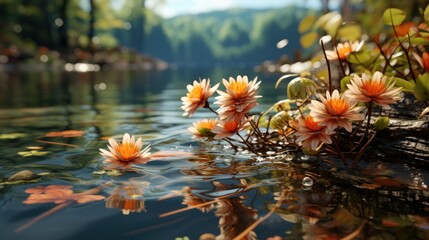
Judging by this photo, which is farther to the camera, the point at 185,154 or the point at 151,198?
the point at 185,154

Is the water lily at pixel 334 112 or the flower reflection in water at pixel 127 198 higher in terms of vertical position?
the water lily at pixel 334 112

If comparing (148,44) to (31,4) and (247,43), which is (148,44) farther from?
(31,4)

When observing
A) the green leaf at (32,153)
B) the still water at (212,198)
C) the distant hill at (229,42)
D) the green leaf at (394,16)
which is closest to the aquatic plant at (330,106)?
A: the green leaf at (394,16)

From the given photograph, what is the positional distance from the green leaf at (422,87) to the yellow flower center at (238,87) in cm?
92

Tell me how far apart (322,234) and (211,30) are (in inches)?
7766

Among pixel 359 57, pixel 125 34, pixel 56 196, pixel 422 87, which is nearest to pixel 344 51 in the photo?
pixel 359 57

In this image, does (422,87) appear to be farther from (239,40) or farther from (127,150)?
(239,40)

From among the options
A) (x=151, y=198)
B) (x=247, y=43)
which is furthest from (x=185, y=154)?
(x=247, y=43)

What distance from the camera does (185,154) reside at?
2.55 m

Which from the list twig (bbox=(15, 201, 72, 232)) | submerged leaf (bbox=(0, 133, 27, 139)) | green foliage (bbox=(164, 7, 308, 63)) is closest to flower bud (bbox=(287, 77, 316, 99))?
twig (bbox=(15, 201, 72, 232))

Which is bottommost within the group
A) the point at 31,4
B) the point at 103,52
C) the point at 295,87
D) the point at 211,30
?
the point at 295,87

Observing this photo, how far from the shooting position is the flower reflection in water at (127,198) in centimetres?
160

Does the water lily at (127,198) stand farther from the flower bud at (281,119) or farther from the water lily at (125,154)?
the flower bud at (281,119)

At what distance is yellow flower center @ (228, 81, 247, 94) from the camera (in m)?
2.12
